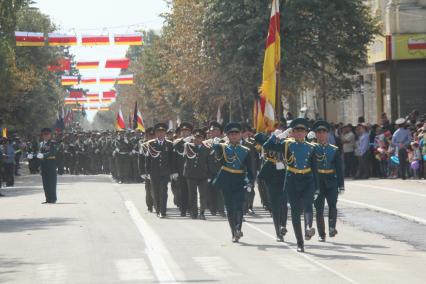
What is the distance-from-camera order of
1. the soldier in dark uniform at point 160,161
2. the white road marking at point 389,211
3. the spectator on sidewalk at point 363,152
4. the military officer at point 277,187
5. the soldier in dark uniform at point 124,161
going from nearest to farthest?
the military officer at point 277,187, the white road marking at point 389,211, the soldier in dark uniform at point 160,161, the spectator on sidewalk at point 363,152, the soldier in dark uniform at point 124,161

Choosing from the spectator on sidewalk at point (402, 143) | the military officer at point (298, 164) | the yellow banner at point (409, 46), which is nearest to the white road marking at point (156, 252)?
the military officer at point (298, 164)

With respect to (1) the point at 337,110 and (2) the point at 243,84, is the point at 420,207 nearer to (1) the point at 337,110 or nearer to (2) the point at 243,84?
(2) the point at 243,84

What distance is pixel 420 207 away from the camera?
24.3 m

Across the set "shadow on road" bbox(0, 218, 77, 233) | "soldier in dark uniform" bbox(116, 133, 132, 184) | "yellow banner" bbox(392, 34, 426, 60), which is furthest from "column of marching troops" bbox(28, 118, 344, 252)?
"yellow banner" bbox(392, 34, 426, 60)

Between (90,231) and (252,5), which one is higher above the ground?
(252,5)

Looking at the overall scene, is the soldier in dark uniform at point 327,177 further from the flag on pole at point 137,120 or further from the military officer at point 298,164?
the flag on pole at point 137,120

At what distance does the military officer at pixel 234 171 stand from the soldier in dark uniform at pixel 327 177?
1.11 metres

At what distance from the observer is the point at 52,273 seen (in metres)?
14.2

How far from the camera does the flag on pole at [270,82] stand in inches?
811

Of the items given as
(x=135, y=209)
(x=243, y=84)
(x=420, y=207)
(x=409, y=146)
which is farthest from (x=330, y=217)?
(x=243, y=84)

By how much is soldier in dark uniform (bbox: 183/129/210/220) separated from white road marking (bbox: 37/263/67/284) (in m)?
8.51

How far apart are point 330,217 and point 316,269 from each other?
4.12m

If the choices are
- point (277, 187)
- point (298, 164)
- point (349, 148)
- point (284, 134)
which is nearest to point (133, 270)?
point (298, 164)

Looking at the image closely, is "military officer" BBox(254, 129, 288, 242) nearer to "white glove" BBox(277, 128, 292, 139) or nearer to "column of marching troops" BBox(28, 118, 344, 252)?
"column of marching troops" BBox(28, 118, 344, 252)
